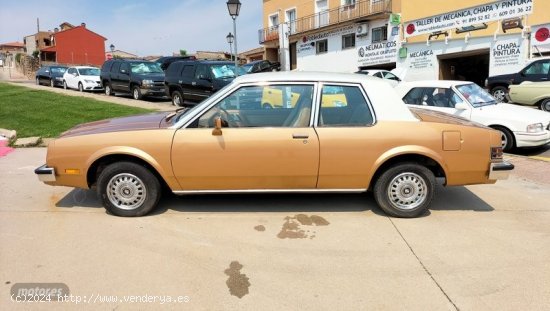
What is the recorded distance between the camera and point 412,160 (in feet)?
14.6

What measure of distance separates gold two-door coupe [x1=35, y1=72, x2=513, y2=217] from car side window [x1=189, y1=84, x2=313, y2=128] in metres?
0.01

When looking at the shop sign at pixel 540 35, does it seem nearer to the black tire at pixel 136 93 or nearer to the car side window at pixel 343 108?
the car side window at pixel 343 108

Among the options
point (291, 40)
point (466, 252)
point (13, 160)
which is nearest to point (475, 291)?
point (466, 252)

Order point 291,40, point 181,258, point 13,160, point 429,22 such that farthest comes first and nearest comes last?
point 291,40 < point 429,22 < point 13,160 < point 181,258

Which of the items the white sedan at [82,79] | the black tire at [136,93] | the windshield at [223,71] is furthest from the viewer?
the white sedan at [82,79]

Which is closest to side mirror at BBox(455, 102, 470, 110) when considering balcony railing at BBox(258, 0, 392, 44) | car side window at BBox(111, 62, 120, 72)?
car side window at BBox(111, 62, 120, 72)

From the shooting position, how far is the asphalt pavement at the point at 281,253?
3014 millimetres

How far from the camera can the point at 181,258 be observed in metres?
3.61

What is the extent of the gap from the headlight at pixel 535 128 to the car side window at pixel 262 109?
5.40 metres

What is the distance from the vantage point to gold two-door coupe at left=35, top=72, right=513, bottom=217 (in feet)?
14.1

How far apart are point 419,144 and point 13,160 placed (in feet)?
22.4

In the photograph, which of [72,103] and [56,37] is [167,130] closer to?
[72,103]

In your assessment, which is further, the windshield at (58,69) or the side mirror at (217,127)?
the windshield at (58,69)

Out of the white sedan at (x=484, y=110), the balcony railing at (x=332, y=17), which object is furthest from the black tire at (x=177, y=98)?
the balcony railing at (x=332, y=17)
